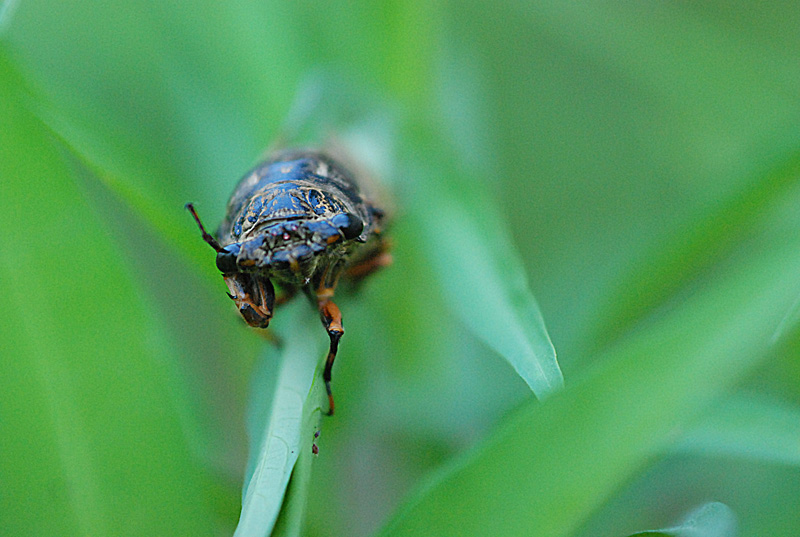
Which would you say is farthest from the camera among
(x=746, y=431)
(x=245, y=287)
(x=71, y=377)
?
(x=245, y=287)

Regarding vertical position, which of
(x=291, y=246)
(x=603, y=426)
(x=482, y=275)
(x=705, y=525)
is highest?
(x=291, y=246)

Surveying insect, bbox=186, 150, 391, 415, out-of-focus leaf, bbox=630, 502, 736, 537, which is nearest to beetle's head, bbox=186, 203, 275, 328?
insect, bbox=186, 150, 391, 415

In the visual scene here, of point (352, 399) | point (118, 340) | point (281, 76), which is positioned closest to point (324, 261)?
point (352, 399)

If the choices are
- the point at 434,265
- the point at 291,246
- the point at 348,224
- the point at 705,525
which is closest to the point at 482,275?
the point at 434,265

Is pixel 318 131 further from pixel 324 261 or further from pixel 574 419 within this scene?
pixel 574 419

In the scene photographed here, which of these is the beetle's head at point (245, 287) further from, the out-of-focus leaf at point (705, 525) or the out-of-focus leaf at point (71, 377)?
the out-of-focus leaf at point (705, 525)

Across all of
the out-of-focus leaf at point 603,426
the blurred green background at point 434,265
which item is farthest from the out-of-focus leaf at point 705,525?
the out-of-focus leaf at point 603,426

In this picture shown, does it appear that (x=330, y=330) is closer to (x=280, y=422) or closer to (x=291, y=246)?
(x=291, y=246)
